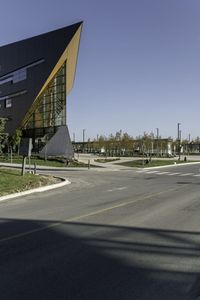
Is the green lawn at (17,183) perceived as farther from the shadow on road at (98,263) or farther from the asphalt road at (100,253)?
the shadow on road at (98,263)

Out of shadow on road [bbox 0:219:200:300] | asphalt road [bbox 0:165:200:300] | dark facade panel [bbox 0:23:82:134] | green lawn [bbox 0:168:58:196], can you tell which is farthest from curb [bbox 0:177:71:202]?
dark facade panel [bbox 0:23:82:134]

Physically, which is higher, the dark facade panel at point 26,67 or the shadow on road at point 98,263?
the dark facade panel at point 26,67

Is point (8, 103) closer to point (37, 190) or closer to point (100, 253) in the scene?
point (37, 190)

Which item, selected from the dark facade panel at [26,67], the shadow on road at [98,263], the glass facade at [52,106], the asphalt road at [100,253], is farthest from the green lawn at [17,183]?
the dark facade panel at [26,67]

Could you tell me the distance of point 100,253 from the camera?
7.58m

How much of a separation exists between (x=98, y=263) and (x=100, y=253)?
67 cm

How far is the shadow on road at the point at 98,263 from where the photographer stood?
559 cm

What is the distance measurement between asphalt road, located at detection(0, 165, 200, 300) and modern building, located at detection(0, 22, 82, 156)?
157ft

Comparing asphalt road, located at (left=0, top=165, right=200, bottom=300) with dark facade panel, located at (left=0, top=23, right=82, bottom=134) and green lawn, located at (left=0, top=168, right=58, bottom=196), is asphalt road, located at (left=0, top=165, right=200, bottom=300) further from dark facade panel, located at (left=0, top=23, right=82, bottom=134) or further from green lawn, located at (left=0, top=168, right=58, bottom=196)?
dark facade panel, located at (left=0, top=23, right=82, bottom=134)

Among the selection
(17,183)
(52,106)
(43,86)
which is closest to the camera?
(17,183)

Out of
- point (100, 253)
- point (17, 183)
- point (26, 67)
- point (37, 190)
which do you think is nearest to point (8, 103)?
point (26, 67)

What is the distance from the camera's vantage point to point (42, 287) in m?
5.72

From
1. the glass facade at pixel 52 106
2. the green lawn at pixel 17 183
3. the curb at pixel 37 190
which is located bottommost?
the curb at pixel 37 190

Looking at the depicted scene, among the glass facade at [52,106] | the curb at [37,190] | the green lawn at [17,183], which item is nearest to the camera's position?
the curb at [37,190]
